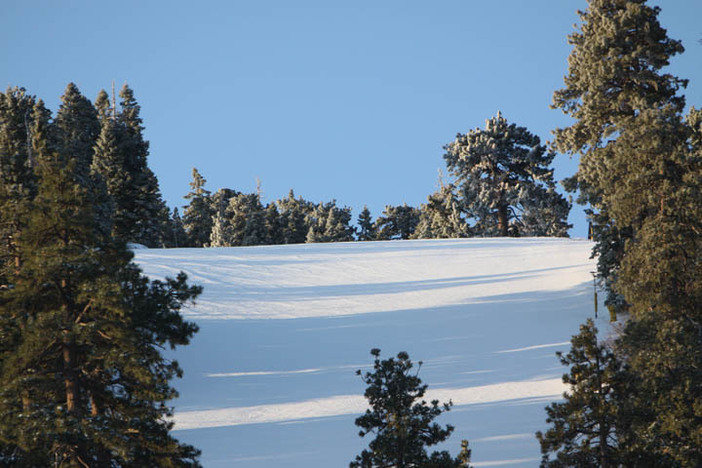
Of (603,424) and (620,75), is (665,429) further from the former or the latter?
(620,75)

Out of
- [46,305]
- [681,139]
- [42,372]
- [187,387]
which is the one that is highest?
[681,139]

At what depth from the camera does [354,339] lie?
25.5m

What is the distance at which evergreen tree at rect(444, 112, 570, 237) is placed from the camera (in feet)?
168

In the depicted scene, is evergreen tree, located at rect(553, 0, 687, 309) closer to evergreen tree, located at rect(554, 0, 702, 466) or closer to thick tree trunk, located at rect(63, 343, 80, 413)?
evergreen tree, located at rect(554, 0, 702, 466)

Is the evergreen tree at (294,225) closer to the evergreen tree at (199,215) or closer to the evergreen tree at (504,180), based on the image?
the evergreen tree at (199,215)

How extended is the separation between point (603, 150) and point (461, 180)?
106ft

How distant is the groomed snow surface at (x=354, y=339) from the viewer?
61.0 ft

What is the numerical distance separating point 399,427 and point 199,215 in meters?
55.4

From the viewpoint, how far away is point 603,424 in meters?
14.3

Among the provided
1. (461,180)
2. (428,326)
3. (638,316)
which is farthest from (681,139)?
(461,180)

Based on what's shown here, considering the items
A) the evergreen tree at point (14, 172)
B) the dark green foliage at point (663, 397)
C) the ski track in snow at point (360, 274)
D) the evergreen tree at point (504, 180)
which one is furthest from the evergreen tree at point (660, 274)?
the evergreen tree at point (504, 180)

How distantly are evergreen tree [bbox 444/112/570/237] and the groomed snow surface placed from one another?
37.8ft

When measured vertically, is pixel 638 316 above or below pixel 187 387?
above

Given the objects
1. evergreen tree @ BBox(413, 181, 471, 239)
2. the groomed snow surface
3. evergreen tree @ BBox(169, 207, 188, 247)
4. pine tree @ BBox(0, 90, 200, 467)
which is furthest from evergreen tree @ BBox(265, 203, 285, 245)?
pine tree @ BBox(0, 90, 200, 467)
